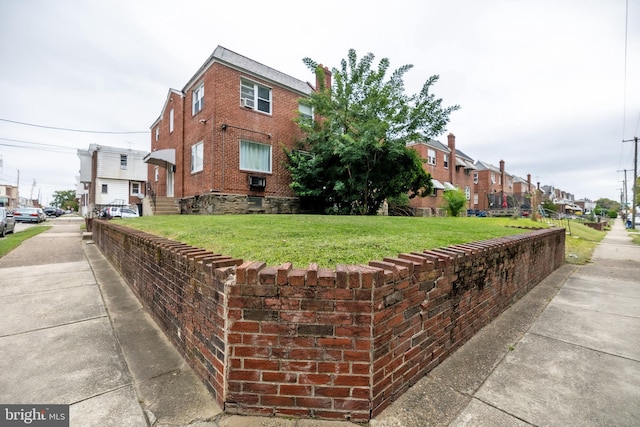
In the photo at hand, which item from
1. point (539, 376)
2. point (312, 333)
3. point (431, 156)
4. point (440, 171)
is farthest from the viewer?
point (440, 171)

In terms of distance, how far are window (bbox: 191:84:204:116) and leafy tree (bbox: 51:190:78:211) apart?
262ft

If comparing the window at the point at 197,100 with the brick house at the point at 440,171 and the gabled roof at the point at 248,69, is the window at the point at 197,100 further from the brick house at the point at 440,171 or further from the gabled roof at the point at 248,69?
the brick house at the point at 440,171

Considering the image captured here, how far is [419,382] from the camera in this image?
2314mm

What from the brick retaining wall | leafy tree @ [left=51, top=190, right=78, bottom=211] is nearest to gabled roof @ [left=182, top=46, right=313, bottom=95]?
the brick retaining wall

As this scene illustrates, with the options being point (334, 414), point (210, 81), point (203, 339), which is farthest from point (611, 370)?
point (210, 81)

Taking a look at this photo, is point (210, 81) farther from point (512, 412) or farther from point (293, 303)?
point (512, 412)

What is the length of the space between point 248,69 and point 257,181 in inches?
206

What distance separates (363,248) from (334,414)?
72.5 inches

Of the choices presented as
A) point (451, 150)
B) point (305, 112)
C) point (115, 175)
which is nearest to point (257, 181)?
point (305, 112)

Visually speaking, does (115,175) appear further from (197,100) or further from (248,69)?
(248,69)

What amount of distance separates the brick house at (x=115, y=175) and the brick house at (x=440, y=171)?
95.2 ft

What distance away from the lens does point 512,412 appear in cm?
199

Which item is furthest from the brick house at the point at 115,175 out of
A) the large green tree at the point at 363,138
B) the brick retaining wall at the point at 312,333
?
the brick retaining wall at the point at 312,333

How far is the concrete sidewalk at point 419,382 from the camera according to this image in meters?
1.95
